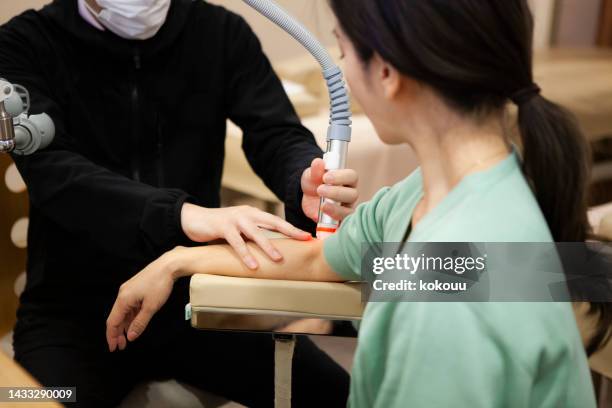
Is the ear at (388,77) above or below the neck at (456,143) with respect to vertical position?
above

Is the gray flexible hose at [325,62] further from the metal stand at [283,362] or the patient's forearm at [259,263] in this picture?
the metal stand at [283,362]

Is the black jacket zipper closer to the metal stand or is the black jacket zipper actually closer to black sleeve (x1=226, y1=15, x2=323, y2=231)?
black sleeve (x1=226, y1=15, x2=323, y2=231)

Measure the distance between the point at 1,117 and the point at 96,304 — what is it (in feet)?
1.70

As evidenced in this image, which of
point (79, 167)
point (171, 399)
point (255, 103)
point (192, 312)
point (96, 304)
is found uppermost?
point (255, 103)

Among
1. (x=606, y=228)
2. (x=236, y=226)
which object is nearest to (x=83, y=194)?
(x=236, y=226)

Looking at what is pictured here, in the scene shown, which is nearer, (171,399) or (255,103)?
(171,399)

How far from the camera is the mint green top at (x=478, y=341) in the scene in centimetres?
68

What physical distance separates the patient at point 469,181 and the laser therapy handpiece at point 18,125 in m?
0.41

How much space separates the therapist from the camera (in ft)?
3.81

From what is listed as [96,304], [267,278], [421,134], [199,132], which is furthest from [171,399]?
[421,134]

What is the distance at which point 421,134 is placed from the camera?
80cm

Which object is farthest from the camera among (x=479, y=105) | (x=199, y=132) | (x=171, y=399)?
(x=199, y=132)

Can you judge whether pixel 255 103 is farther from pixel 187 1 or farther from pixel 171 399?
pixel 171 399

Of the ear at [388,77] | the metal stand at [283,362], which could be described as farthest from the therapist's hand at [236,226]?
the ear at [388,77]
